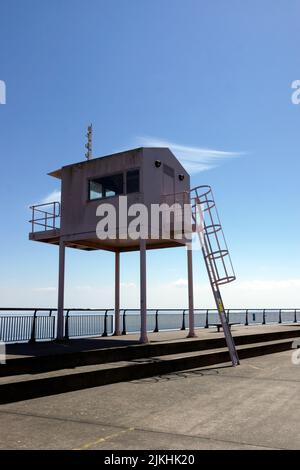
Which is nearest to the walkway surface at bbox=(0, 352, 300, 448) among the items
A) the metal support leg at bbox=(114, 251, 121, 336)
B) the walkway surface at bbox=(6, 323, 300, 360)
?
the walkway surface at bbox=(6, 323, 300, 360)

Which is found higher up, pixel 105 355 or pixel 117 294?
pixel 117 294

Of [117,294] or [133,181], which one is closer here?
[133,181]

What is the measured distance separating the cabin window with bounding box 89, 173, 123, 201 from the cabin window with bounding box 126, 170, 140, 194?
1.08ft

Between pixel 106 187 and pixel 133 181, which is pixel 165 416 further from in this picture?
pixel 106 187

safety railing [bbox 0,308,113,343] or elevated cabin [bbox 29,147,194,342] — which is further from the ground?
elevated cabin [bbox 29,147,194,342]

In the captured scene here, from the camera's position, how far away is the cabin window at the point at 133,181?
52.1ft

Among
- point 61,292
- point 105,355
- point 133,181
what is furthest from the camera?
point 61,292

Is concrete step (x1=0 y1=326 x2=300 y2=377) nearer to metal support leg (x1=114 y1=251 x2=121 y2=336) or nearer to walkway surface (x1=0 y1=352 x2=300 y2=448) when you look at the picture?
walkway surface (x1=0 y1=352 x2=300 y2=448)

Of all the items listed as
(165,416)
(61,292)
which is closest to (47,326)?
(61,292)

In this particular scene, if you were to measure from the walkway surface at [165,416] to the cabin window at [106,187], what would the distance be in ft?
26.6

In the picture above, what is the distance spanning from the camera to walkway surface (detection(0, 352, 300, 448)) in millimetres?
5434

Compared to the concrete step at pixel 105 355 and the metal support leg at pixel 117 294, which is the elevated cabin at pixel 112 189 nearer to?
the metal support leg at pixel 117 294

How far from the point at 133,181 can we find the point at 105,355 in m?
6.83

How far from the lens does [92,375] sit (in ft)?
30.4
